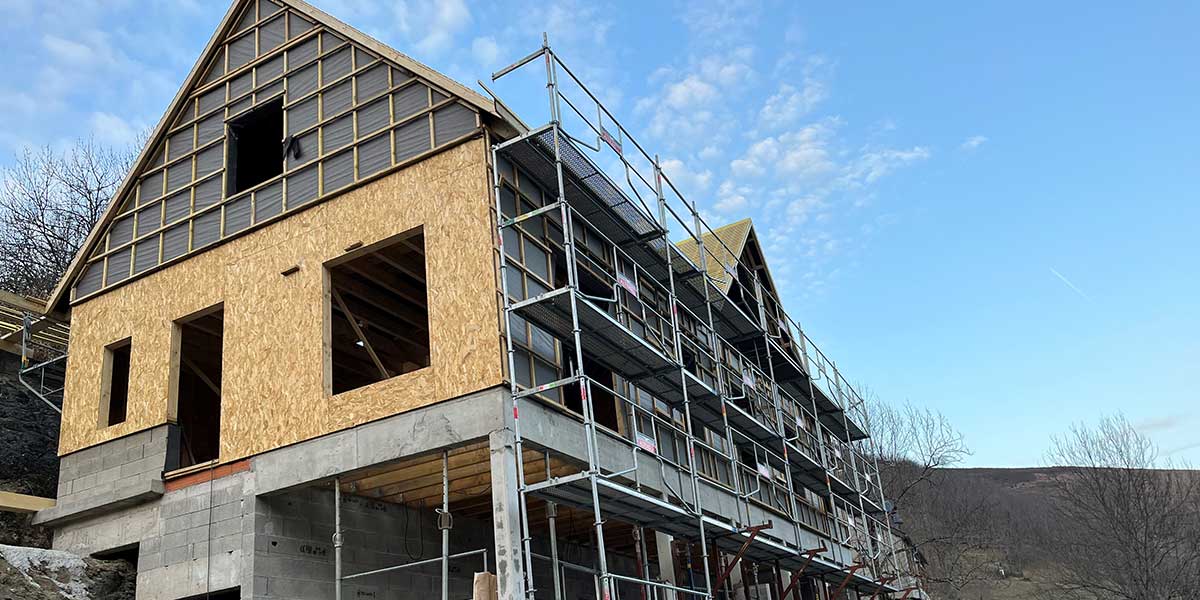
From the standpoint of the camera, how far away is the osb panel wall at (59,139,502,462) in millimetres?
12578

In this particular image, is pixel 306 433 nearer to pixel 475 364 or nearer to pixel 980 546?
pixel 475 364

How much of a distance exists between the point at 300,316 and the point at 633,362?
504 centimetres

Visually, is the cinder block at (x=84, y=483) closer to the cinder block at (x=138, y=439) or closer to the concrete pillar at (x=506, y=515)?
the cinder block at (x=138, y=439)

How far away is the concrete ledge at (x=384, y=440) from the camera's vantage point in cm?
1187

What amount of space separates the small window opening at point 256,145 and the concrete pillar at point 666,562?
31.0ft

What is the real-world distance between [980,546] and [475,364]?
49.7 meters

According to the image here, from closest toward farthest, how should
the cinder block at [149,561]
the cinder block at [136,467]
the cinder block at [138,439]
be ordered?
1. the cinder block at [149,561]
2. the cinder block at [136,467]
3. the cinder block at [138,439]

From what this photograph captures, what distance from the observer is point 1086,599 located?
36.3 m

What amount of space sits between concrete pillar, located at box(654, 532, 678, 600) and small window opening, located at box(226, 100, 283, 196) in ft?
31.0

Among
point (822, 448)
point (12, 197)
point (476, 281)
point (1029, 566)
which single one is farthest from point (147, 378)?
point (1029, 566)

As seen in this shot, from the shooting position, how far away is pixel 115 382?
18562 millimetres

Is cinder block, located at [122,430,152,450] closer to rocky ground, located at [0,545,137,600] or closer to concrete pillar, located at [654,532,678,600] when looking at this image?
rocky ground, located at [0,545,137,600]

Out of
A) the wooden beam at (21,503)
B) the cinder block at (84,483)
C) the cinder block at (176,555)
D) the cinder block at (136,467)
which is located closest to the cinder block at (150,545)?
the cinder block at (176,555)

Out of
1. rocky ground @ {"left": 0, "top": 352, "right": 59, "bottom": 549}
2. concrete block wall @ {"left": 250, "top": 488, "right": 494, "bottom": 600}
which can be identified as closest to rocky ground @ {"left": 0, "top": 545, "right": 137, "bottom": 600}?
concrete block wall @ {"left": 250, "top": 488, "right": 494, "bottom": 600}
